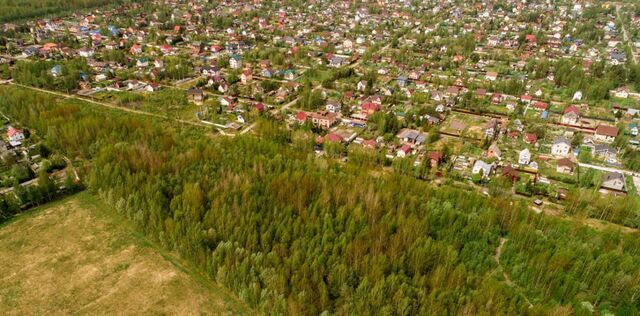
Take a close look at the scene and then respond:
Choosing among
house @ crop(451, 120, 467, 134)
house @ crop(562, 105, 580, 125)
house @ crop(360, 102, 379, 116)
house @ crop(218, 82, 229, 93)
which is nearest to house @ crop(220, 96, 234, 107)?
house @ crop(218, 82, 229, 93)

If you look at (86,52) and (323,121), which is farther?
(86,52)

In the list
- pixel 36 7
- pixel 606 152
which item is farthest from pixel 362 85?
pixel 36 7

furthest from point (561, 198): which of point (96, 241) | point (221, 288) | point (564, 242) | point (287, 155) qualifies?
point (96, 241)

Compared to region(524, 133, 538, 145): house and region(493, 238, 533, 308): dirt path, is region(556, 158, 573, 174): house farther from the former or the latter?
region(493, 238, 533, 308): dirt path

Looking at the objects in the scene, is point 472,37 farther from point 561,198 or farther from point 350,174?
point 350,174

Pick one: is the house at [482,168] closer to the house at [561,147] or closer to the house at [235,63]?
the house at [561,147]

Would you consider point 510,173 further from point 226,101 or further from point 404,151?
point 226,101
